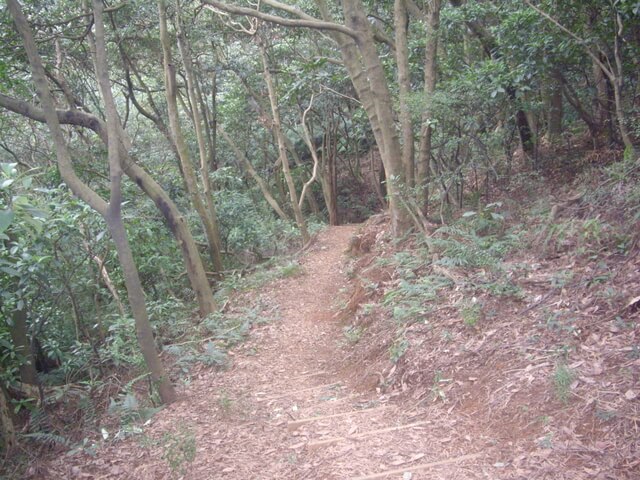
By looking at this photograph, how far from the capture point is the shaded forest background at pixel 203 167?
19.1ft

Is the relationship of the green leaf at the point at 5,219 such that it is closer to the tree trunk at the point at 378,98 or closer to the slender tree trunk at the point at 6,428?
the slender tree trunk at the point at 6,428

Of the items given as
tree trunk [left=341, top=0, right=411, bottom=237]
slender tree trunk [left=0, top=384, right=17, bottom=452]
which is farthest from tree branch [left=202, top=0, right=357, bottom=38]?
slender tree trunk [left=0, top=384, right=17, bottom=452]

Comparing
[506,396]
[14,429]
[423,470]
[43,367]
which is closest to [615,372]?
[506,396]

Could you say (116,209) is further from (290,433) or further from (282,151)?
(282,151)

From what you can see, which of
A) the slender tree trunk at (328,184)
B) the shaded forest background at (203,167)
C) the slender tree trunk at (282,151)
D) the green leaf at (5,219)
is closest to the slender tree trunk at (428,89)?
the shaded forest background at (203,167)

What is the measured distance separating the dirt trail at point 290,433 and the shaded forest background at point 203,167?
61 cm

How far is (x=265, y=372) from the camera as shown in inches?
283

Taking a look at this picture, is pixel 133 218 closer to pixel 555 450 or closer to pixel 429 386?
pixel 429 386

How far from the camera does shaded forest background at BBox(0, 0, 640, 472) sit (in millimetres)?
5820

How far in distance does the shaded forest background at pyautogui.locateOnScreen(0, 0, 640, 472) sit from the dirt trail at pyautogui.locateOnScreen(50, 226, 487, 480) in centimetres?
61

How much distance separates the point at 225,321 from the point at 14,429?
3856 millimetres

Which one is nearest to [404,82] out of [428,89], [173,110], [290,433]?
[428,89]

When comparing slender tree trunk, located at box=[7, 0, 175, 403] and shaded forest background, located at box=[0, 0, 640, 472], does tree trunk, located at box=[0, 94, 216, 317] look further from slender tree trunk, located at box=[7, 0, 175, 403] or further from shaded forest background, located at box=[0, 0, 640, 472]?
slender tree trunk, located at box=[7, 0, 175, 403]

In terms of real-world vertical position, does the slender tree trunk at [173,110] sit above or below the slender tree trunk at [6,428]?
above
